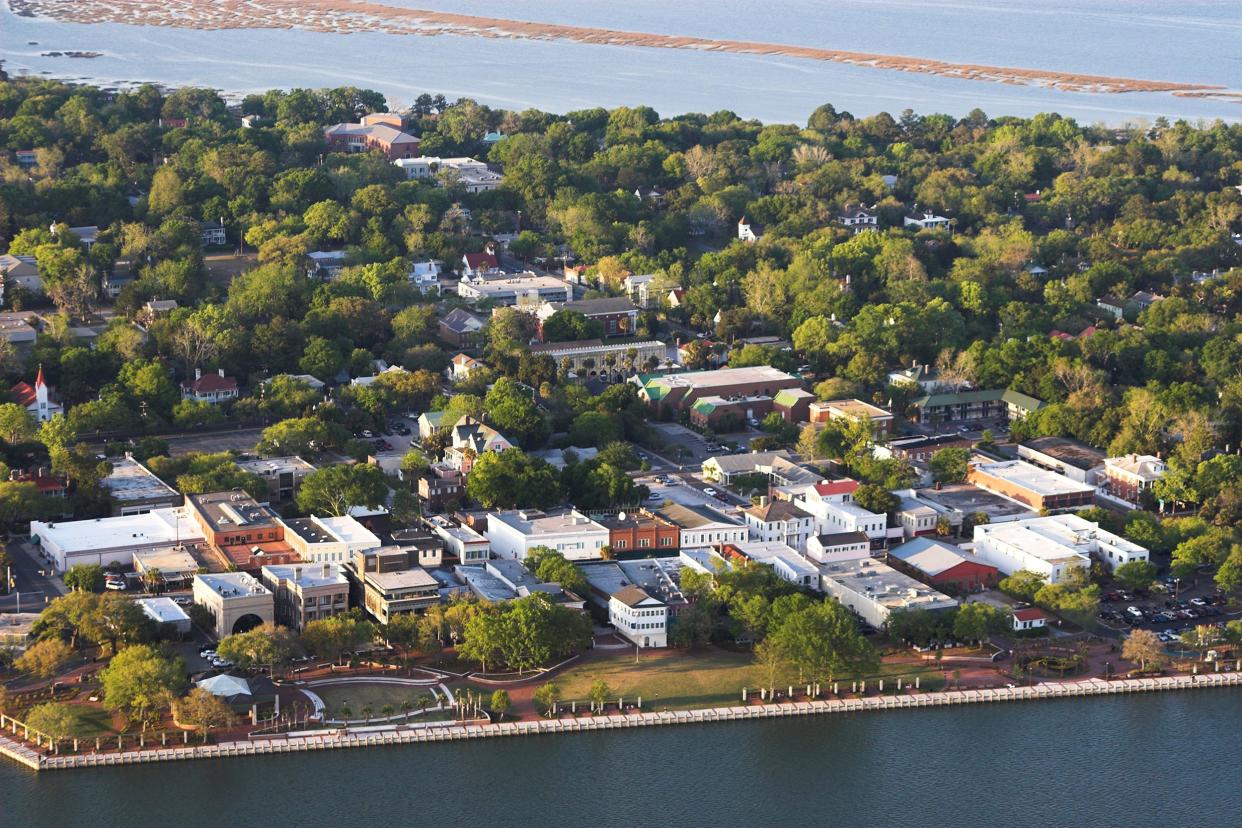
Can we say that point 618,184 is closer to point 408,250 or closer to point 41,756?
point 408,250

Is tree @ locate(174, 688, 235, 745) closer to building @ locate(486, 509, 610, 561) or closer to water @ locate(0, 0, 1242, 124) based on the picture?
building @ locate(486, 509, 610, 561)

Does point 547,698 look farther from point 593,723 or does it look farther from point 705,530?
point 705,530

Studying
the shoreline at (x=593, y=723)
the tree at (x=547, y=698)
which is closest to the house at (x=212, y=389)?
the shoreline at (x=593, y=723)

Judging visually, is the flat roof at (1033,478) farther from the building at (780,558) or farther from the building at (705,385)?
the building at (705,385)

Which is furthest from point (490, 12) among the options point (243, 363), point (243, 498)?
point (243, 498)

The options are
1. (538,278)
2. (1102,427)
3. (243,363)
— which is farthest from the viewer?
(538,278)

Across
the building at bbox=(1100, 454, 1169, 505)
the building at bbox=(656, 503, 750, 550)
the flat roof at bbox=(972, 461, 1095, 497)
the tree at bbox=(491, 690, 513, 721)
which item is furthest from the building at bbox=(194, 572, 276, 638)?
the building at bbox=(1100, 454, 1169, 505)
